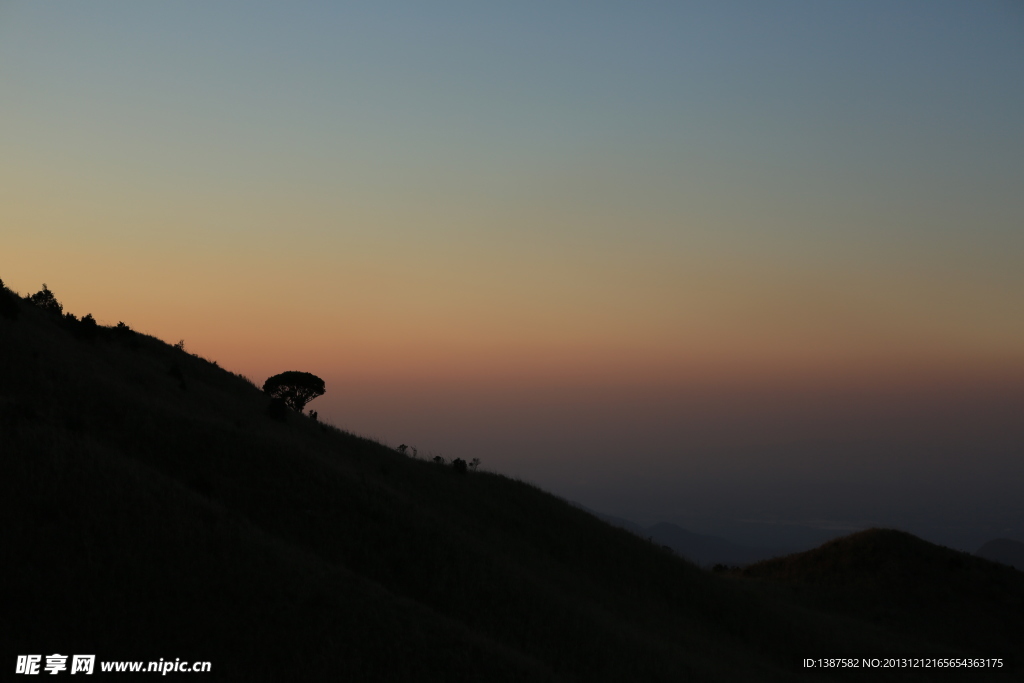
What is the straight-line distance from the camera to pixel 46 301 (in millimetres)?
47562

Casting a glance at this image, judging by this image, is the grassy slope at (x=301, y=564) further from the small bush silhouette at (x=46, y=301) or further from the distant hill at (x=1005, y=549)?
the distant hill at (x=1005, y=549)

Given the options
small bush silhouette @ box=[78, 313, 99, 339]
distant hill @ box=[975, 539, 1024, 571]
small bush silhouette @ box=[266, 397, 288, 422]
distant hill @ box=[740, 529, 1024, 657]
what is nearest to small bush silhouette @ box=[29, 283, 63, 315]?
small bush silhouette @ box=[78, 313, 99, 339]

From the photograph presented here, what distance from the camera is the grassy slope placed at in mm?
18609

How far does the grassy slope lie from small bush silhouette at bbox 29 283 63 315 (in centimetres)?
400

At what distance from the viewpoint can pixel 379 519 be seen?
2902cm

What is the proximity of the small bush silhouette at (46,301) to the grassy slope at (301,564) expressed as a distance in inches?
157

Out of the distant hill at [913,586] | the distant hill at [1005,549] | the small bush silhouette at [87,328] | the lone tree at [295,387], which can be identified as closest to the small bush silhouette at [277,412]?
the small bush silhouette at [87,328]

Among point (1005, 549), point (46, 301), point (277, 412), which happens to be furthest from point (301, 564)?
point (1005, 549)

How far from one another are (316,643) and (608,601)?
19077 millimetres

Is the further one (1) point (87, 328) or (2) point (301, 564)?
(1) point (87, 328)

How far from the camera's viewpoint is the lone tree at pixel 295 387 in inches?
2638

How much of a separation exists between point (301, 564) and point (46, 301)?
119 ft

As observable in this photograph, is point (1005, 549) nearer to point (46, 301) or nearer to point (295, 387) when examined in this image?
point (295, 387)

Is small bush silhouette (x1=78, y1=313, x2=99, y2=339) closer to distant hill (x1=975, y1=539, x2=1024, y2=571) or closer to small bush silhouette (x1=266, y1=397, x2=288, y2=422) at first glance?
small bush silhouette (x1=266, y1=397, x2=288, y2=422)
